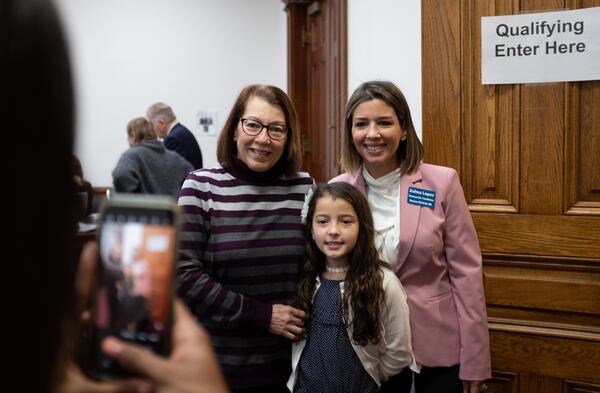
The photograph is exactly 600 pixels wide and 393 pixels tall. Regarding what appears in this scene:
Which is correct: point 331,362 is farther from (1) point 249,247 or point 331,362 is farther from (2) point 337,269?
(1) point 249,247

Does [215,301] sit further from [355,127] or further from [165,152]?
[165,152]

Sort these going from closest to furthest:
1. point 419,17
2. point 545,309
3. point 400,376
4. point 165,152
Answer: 1. point 400,376
2. point 545,309
3. point 419,17
4. point 165,152

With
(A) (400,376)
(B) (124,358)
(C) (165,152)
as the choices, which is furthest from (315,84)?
(B) (124,358)

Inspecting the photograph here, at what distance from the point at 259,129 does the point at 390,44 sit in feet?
3.71

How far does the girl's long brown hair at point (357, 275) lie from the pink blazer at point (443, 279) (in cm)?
12

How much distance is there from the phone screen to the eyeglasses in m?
1.33

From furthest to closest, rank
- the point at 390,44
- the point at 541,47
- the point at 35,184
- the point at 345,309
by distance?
the point at 390,44, the point at 541,47, the point at 345,309, the point at 35,184

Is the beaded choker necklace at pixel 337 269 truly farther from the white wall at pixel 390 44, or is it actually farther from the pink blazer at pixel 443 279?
the white wall at pixel 390 44

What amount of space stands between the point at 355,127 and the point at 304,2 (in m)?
2.93

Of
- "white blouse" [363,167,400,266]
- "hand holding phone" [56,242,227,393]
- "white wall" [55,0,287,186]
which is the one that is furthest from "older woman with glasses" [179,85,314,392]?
"white wall" [55,0,287,186]

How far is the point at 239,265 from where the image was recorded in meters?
1.77

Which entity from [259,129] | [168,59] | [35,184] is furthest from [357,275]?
[168,59]

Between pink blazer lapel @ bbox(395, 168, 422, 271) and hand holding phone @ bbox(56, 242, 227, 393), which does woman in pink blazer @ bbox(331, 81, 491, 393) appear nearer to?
pink blazer lapel @ bbox(395, 168, 422, 271)

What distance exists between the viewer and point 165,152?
459cm
